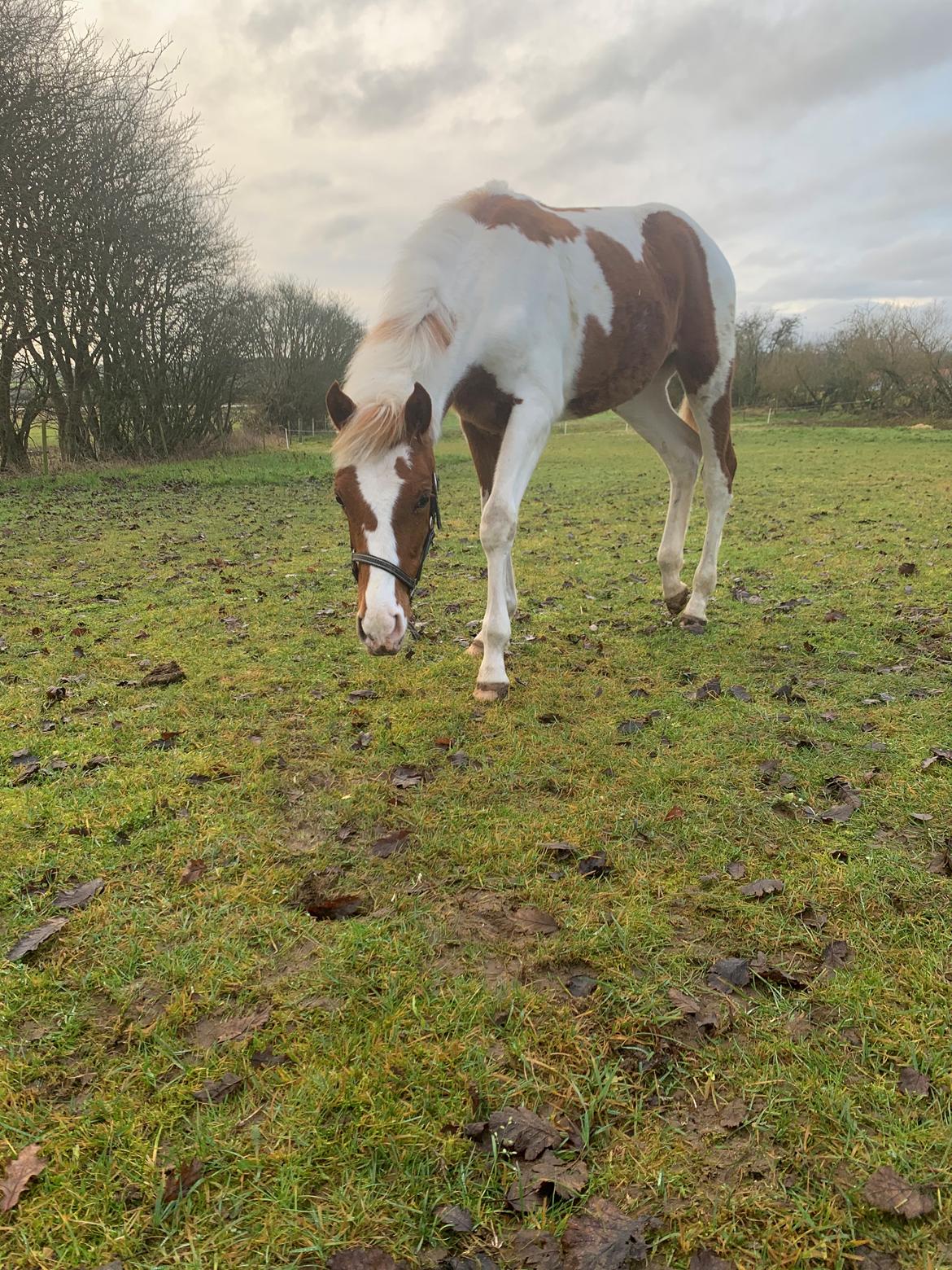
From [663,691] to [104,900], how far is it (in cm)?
302

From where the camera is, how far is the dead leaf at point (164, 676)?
4.20 meters

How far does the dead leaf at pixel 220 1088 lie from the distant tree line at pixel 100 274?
59.0ft

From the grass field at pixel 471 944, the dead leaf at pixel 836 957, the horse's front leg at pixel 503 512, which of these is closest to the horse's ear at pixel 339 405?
the horse's front leg at pixel 503 512

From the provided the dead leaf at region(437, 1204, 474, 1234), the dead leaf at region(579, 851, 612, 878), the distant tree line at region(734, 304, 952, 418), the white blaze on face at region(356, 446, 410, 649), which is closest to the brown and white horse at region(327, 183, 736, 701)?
the white blaze on face at region(356, 446, 410, 649)

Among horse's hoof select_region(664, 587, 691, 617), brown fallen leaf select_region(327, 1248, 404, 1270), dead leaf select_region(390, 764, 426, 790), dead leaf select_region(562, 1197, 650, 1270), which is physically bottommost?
brown fallen leaf select_region(327, 1248, 404, 1270)

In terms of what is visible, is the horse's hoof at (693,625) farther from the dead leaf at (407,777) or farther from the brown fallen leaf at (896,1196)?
the brown fallen leaf at (896,1196)

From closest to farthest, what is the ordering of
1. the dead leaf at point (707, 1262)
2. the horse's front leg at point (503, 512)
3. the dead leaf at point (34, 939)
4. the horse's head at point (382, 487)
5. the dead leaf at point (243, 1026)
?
the dead leaf at point (707, 1262) → the dead leaf at point (243, 1026) → the dead leaf at point (34, 939) → the horse's head at point (382, 487) → the horse's front leg at point (503, 512)

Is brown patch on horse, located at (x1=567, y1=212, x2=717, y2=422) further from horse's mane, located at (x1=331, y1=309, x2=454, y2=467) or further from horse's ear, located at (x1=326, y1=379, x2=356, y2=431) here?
horse's ear, located at (x1=326, y1=379, x2=356, y2=431)

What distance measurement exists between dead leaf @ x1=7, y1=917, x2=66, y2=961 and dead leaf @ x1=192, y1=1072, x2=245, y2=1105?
33.0 inches

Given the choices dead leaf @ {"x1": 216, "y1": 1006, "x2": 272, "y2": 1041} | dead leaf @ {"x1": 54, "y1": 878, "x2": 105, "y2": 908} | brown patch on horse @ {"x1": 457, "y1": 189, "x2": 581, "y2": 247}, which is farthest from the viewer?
brown patch on horse @ {"x1": 457, "y1": 189, "x2": 581, "y2": 247}

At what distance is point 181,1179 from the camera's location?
1.42 metres

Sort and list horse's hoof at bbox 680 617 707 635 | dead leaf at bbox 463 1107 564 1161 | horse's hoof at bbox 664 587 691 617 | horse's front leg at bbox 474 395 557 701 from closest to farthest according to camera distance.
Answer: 1. dead leaf at bbox 463 1107 564 1161
2. horse's front leg at bbox 474 395 557 701
3. horse's hoof at bbox 680 617 707 635
4. horse's hoof at bbox 664 587 691 617

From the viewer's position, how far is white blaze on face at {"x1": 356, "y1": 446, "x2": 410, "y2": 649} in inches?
120

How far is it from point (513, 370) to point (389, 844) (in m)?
2.74
